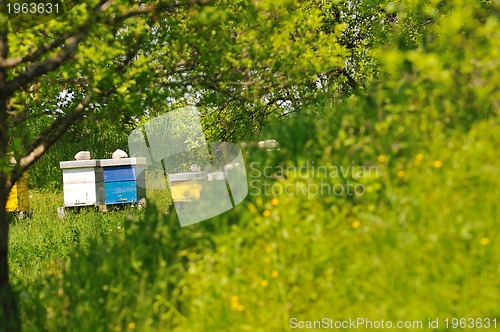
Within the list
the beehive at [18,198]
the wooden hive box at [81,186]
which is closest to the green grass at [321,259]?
the wooden hive box at [81,186]

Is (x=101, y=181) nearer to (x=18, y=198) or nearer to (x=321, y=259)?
Result: (x=18, y=198)

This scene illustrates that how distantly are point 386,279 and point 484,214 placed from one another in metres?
0.92

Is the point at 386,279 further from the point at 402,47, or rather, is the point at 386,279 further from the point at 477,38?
the point at 402,47

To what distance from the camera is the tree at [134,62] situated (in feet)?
19.1

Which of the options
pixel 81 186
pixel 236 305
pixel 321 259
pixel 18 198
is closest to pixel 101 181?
pixel 81 186

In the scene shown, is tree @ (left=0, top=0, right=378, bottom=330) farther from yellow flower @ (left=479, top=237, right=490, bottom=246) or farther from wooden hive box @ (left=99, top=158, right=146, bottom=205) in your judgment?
wooden hive box @ (left=99, top=158, right=146, bottom=205)

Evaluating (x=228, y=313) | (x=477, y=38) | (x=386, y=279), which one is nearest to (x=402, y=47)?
(x=477, y=38)

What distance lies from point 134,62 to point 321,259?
3.28 metres

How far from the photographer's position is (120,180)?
13453mm

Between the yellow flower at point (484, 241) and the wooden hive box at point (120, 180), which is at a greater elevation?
the wooden hive box at point (120, 180)

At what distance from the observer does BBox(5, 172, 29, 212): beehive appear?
1416 cm

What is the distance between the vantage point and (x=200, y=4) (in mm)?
6484

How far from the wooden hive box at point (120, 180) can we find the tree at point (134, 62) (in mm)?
5899

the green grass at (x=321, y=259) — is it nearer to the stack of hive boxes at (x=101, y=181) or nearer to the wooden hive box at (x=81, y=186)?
the stack of hive boxes at (x=101, y=181)
